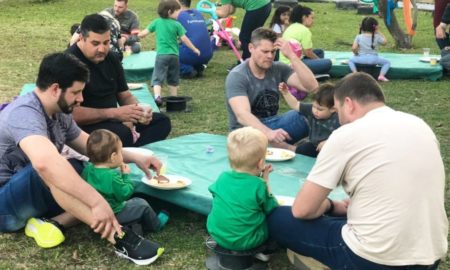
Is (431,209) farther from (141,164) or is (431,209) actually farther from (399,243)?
(141,164)

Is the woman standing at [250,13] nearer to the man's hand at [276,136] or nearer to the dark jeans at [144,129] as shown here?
→ the dark jeans at [144,129]

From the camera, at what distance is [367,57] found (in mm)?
8367

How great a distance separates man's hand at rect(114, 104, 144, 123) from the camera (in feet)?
14.9

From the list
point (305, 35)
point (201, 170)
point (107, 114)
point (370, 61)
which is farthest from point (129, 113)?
point (370, 61)

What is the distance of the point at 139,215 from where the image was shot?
3424 mm

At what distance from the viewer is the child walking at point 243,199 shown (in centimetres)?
293

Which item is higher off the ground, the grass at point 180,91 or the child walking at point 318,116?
the child walking at point 318,116

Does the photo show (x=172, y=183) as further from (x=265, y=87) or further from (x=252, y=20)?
(x=252, y=20)

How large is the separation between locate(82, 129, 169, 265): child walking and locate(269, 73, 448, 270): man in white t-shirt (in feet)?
3.70

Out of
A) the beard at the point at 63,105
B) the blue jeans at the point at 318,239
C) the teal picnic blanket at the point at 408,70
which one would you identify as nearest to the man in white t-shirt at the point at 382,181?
the blue jeans at the point at 318,239

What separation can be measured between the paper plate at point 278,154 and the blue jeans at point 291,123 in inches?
15.2

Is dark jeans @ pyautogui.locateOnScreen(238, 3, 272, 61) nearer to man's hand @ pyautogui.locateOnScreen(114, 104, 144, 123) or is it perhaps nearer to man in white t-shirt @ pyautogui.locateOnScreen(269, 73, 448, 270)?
man's hand @ pyautogui.locateOnScreen(114, 104, 144, 123)

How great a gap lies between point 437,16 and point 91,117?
785cm

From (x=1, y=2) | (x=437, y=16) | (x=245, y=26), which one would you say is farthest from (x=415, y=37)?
(x=1, y=2)
